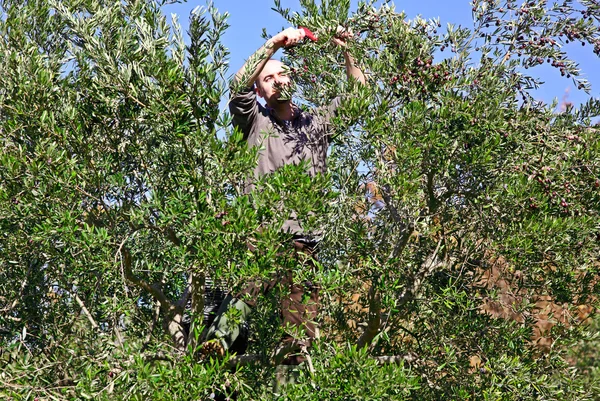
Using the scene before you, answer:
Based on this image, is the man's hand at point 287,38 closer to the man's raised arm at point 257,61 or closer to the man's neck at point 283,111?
the man's raised arm at point 257,61

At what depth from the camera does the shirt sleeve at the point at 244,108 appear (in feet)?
17.6

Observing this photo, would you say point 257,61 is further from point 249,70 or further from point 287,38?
point 287,38

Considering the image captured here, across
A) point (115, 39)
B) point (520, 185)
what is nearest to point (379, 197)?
point (520, 185)

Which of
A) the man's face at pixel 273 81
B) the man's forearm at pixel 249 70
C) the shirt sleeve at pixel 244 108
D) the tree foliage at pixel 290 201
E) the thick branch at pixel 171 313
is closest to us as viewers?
the tree foliage at pixel 290 201

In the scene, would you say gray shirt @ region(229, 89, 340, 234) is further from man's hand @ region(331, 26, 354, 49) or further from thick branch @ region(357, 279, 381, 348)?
thick branch @ region(357, 279, 381, 348)

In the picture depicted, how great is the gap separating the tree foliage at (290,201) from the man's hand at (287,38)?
14 centimetres

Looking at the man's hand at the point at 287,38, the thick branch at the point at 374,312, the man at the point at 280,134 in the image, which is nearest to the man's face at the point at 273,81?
the man at the point at 280,134

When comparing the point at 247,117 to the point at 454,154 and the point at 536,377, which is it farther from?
the point at 536,377

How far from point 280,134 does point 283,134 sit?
1.2 inches

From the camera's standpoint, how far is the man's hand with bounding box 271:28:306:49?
540cm

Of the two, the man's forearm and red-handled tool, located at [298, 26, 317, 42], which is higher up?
red-handled tool, located at [298, 26, 317, 42]

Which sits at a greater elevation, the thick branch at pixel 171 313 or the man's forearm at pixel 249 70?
the man's forearm at pixel 249 70

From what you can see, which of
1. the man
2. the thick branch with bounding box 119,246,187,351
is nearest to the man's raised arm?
the man

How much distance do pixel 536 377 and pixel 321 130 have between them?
247 centimetres
